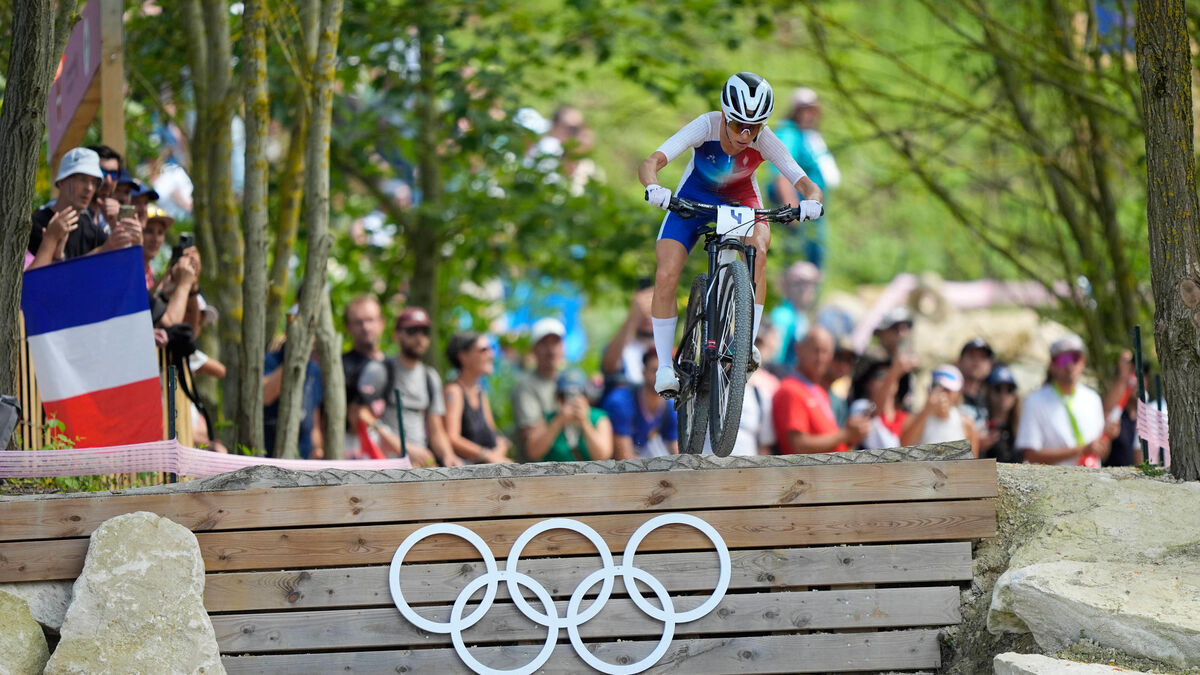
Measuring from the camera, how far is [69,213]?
287 inches

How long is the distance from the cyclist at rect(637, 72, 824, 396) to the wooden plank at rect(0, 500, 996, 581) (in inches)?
40.9

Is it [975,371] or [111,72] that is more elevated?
[111,72]

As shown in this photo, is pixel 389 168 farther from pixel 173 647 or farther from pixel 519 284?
pixel 173 647

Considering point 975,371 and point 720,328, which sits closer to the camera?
point 720,328

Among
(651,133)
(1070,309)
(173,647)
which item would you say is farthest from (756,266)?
(651,133)

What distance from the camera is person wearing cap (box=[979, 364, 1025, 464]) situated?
9945 mm

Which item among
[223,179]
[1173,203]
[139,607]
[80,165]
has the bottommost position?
[139,607]

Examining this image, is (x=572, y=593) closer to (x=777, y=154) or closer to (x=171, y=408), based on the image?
(x=171, y=408)

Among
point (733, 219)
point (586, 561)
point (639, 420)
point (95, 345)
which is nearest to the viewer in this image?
point (586, 561)

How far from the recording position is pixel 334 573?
612 centimetres

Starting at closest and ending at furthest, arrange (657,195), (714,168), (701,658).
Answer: (701,658) → (657,195) → (714,168)

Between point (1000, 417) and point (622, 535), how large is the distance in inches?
194

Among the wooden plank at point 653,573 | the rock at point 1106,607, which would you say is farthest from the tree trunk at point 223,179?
the rock at point 1106,607

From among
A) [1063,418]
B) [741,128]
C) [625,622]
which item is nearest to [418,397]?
[741,128]
